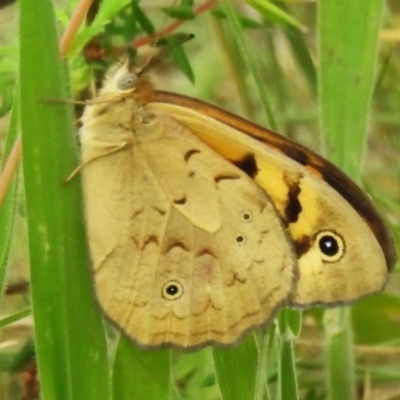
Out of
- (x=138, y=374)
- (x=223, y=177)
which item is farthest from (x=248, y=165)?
(x=138, y=374)

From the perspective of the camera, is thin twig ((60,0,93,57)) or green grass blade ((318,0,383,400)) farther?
green grass blade ((318,0,383,400))

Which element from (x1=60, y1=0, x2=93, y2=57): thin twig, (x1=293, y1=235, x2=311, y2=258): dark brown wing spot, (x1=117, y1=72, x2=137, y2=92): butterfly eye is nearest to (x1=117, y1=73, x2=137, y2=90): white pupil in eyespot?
(x1=117, y1=72, x2=137, y2=92): butterfly eye

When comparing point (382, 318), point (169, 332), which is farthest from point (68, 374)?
point (382, 318)

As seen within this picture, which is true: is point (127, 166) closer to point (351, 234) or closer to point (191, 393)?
point (351, 234)

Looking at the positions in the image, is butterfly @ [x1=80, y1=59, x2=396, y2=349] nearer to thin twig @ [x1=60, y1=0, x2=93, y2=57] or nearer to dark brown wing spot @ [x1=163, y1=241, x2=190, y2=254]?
dark brown wing spot @ [x1=163, y1=241, x2=190, y2=254]

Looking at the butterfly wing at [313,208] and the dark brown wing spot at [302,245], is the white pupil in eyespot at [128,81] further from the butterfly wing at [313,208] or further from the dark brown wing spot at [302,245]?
the dark brown wing spot at [302,245]

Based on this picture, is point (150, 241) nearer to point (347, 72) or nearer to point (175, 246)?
point (175, 246)
